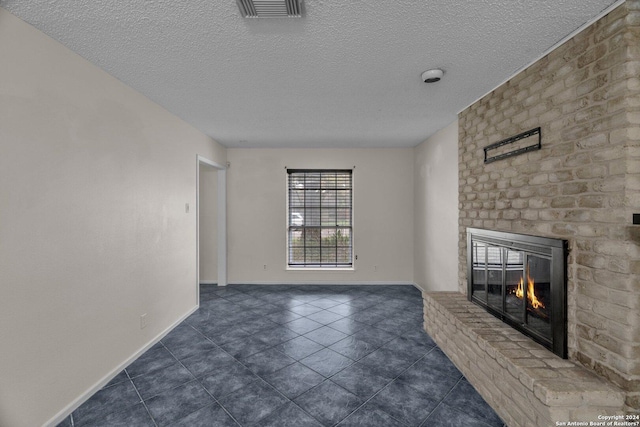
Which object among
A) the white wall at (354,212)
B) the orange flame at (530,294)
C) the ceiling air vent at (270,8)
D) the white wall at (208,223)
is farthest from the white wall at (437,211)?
the white wall at (208,223)

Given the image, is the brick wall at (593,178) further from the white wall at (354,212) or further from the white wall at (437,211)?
the white wall at (354,212)

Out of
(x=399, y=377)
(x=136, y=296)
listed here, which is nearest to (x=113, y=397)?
(x=136, y=296)

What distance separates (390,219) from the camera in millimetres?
5355

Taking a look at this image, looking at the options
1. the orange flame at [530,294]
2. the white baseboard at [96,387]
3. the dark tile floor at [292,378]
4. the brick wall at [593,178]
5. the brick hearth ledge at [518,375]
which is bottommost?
the dark tile floor at [292,378]


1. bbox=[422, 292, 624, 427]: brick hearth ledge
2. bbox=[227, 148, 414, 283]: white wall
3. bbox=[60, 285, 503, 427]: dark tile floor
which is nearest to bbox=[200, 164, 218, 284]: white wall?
bbox=[227, 148, 414, 283]: white wall

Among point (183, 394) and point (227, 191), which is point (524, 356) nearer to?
point (183, 394)

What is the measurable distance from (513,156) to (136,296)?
366 centimetres

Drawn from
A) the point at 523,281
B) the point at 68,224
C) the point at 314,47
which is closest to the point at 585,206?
the point at 523,281

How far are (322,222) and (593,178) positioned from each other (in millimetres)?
4142

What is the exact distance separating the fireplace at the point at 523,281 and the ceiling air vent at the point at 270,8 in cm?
219

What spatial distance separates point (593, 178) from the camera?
167cm

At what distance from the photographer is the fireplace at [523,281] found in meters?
1.85

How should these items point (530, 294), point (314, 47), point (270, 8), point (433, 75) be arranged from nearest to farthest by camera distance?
point (270, 8)
point (314, 47)
point (530, 294)
point (433, 75)

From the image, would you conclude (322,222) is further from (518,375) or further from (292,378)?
(518,375)
